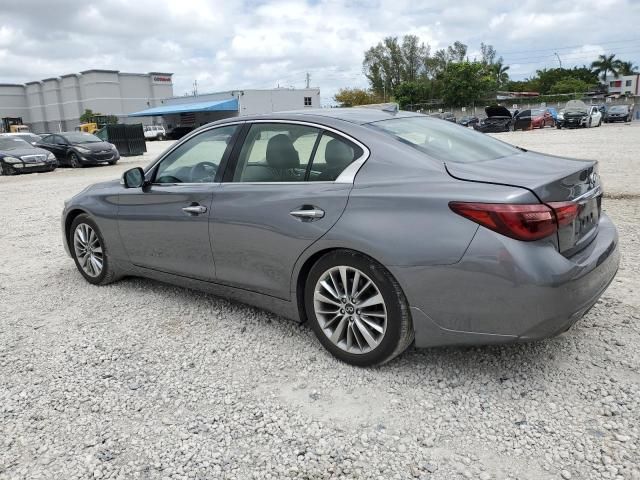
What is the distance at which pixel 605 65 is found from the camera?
97438 mm

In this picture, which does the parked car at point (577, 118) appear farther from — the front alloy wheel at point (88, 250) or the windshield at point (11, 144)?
the front alloy wheel at point (88, 250)

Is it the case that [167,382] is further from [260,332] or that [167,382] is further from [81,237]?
[81,237]

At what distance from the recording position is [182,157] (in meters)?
4.31

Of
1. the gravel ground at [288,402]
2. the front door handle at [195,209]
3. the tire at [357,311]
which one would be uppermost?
the front door handle at [195,209]

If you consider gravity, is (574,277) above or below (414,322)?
above

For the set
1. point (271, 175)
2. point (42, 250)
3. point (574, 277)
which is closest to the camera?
point (574, 277)

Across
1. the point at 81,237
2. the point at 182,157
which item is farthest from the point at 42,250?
the point at 182,157

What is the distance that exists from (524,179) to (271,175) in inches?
64.2

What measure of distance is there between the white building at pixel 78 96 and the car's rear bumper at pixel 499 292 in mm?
80903

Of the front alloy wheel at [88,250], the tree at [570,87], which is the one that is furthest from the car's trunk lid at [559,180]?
the tree at [570,87]

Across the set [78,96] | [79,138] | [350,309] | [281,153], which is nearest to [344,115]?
[281,153]

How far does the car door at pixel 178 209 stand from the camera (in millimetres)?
3945

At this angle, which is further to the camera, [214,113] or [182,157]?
[214,113]

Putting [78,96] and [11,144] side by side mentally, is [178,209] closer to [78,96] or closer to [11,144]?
[11,144]
